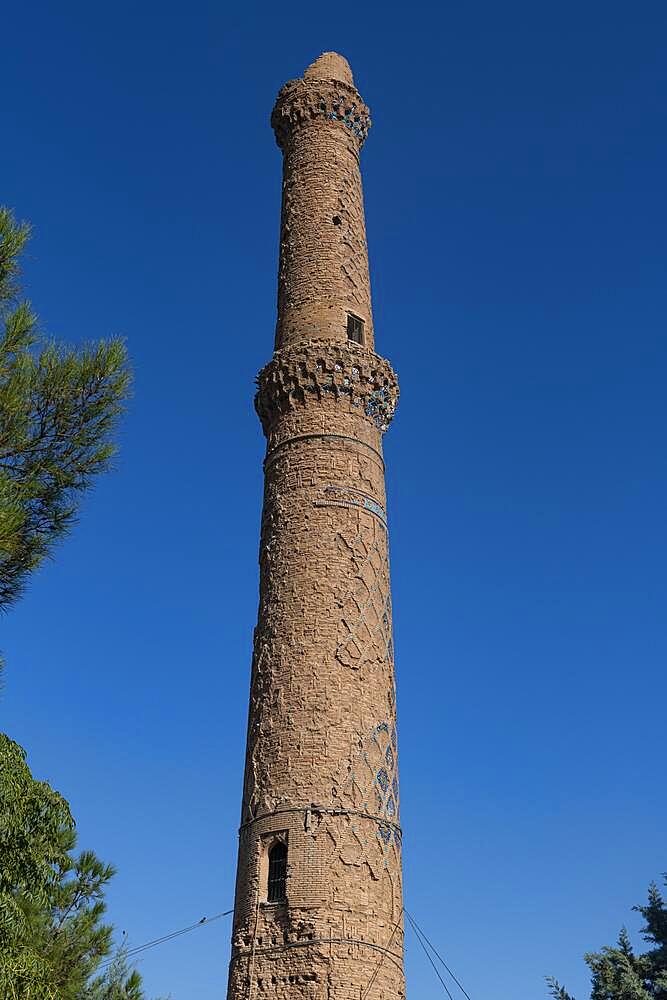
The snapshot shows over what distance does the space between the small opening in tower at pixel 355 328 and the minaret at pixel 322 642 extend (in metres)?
0.02

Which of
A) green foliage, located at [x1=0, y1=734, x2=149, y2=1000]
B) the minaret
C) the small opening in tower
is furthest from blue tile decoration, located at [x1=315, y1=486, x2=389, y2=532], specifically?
green foliage, located at [x1=0, y1=734, x2=149, y2=1000]

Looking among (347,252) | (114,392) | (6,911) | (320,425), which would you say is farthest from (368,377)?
(6,911)

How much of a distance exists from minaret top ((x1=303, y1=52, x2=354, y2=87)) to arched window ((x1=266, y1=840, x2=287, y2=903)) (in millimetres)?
13721

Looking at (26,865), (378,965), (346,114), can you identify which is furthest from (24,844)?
(346,114)

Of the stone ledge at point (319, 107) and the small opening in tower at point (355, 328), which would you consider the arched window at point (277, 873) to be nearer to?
the small opening in tower at point (355, 328)

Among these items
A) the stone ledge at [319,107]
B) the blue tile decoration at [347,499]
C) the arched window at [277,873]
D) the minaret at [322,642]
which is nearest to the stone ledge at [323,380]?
the minaret at [322,642]

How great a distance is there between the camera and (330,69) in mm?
21734

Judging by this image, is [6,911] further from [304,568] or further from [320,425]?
[320,425]

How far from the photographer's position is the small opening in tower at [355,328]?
19.0 meters

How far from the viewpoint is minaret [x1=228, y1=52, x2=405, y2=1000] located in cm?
1392

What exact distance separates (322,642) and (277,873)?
298 centimetres

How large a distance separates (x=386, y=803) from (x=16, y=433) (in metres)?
6.62

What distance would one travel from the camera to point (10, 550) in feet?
37.0

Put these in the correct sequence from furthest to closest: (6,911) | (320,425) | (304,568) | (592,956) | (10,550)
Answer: (592,956) < (320,425) < (304,568) < (10,550) < (6,911)
